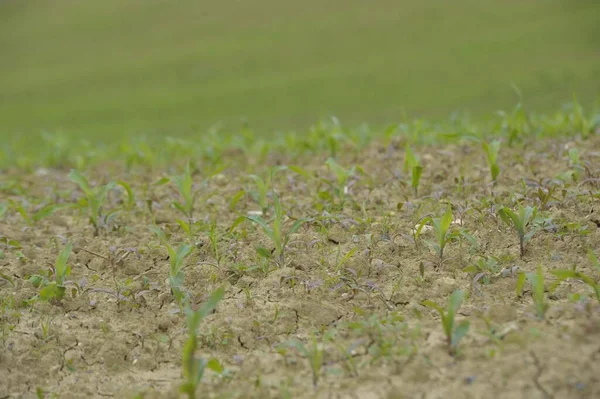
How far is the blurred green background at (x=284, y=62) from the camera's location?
14.2 m

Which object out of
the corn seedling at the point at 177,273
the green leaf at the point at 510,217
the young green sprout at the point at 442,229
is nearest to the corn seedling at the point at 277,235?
the corn seedling at the point at 177,273

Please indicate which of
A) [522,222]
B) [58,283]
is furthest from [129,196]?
[522,222]

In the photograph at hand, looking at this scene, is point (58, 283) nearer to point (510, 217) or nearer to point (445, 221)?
point (445, 221)

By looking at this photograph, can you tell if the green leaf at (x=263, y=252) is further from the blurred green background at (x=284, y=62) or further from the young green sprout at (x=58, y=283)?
the blurred green background at (x=284, y=62)

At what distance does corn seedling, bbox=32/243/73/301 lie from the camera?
2.48 m

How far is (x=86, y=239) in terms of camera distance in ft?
10.4

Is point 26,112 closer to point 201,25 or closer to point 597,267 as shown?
point 201,25

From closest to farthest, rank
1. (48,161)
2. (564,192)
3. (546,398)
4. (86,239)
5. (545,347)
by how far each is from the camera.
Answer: (546,398) → (545,347) → (564,192) → (86,239) → (48,161)

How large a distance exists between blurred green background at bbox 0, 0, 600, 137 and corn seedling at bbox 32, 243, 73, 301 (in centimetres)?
909

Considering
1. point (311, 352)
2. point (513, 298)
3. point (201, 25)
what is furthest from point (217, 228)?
point (201, 25)

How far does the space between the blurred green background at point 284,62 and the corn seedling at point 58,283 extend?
9092mm

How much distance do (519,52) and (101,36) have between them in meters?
15.3

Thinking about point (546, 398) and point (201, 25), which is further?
point (201, 25)

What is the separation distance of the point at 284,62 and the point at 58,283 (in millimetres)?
17232
